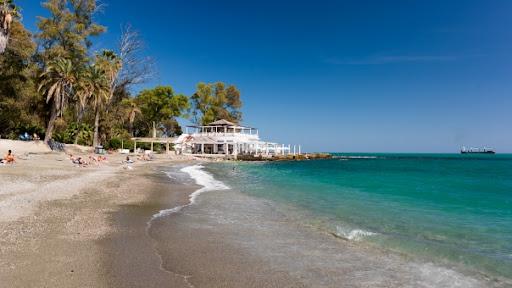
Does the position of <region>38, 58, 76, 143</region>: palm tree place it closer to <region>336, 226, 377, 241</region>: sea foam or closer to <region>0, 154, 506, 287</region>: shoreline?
<region>0, 154, 506, 287</region>: shoreline

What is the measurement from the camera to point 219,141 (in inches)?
2431

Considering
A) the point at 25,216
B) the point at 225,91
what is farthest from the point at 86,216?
the point at 225,91

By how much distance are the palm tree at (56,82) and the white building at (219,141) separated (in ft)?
81.3

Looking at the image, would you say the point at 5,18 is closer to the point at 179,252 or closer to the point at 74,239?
the point at 74,239

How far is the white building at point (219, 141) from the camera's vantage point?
61.3 m

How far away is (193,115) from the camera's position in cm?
7600

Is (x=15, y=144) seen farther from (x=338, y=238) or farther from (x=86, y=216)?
(x=338, y=238)

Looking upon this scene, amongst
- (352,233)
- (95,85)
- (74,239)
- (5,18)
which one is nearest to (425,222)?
(352,233)

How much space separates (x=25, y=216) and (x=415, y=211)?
1275 centimetres

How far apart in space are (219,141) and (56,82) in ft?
98.8

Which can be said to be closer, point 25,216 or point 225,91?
point 25,216

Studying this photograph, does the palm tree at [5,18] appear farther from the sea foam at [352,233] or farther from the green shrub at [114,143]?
the sea foam at [352,233]

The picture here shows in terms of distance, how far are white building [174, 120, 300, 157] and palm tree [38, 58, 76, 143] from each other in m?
24.8

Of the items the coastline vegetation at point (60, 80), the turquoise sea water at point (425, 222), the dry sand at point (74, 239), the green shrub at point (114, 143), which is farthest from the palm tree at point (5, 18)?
the green shrub at point (114, 143)
